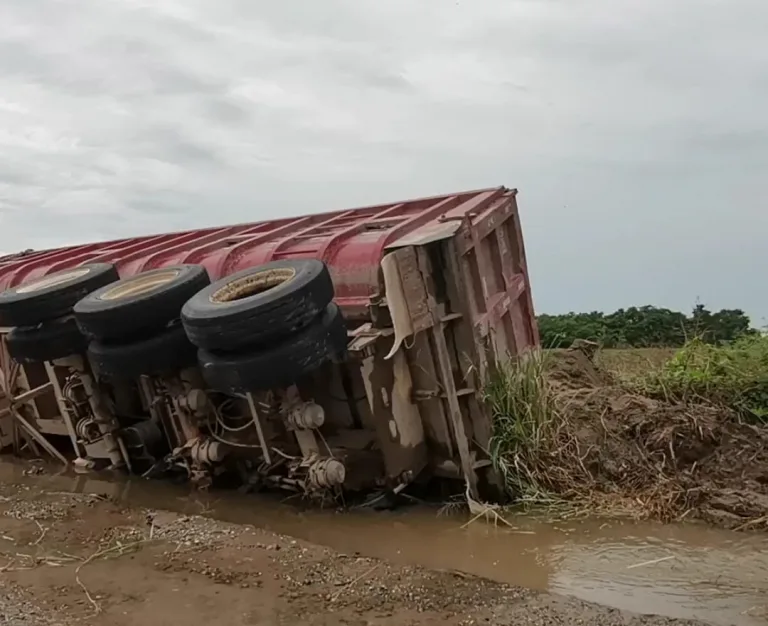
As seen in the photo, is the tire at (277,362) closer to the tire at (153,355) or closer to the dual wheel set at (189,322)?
the dual wheel set at (189,322)

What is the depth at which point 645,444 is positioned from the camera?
5938 millimetres

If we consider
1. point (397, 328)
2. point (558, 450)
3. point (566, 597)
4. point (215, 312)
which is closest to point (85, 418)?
point (215, 312)

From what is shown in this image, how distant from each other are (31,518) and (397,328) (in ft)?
9.41

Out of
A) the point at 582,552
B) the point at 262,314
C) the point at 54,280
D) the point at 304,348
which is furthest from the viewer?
the point at 54,280

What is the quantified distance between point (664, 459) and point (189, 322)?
3.21m

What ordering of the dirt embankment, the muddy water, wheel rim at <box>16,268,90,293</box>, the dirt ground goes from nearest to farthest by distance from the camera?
the dirt ground < the muddy water < the dirt embankment < wheel rim at <box>16,268,90,293</box>

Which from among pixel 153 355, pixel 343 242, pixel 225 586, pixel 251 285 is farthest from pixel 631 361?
pixel 225 586

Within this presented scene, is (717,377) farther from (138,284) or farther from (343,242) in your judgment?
(138,284)

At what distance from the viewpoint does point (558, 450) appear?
5.66 meters

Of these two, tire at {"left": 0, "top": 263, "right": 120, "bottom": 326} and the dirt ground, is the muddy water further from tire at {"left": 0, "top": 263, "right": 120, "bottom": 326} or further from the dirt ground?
tire at {"left": 0, "top": 263, "right": 120, "bottom": 326}

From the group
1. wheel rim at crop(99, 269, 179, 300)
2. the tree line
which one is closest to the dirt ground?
wheel rim at crop(99, 269, 179, 300)

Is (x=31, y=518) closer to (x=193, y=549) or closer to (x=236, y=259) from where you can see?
(x=193, y=549)

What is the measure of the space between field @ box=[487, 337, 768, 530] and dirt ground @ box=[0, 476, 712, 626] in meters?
1.50

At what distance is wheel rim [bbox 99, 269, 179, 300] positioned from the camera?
6.39 metres
